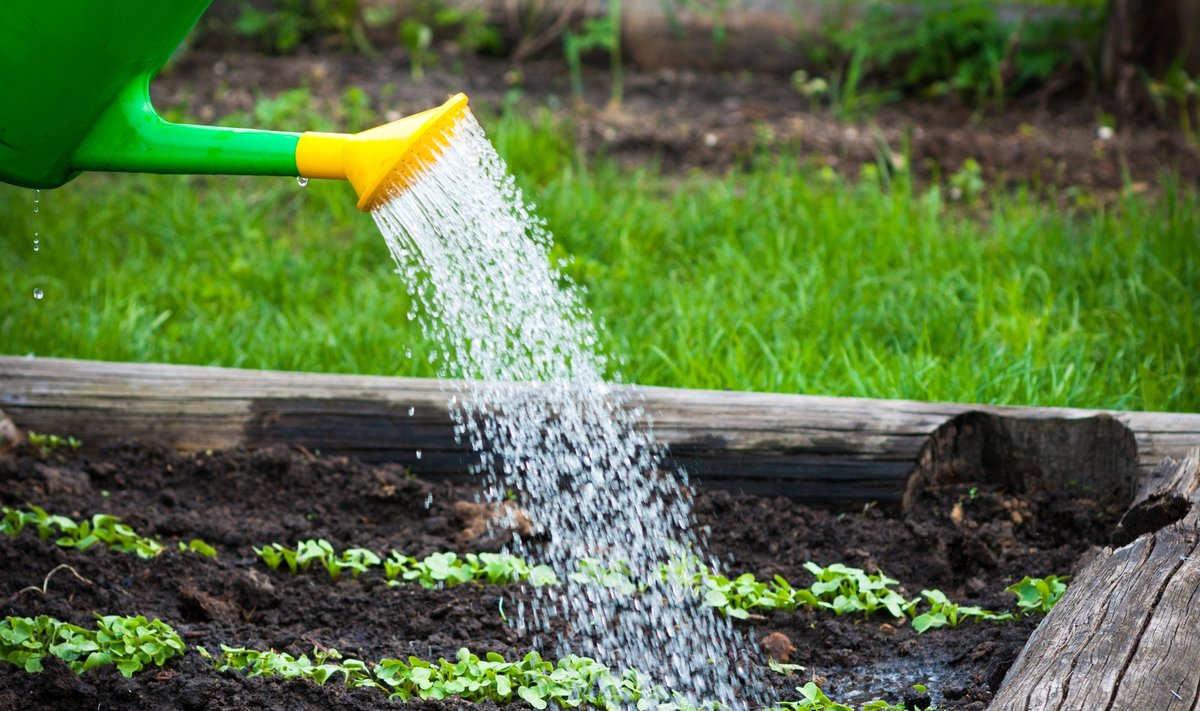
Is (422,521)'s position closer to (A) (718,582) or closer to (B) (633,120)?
(A) (718,582)

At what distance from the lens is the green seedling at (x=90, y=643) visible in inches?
84.6

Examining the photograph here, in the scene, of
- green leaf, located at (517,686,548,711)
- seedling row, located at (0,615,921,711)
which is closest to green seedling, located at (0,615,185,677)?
seedling row, located at (0,615,921,711)

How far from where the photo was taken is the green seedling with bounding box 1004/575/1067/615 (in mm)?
2400

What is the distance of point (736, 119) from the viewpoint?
217 inches

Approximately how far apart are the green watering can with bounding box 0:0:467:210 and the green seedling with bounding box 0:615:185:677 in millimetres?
768

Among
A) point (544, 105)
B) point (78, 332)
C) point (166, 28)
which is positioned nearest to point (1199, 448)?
point (166, 28)

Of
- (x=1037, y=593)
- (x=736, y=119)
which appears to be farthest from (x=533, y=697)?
(x=736, y=119)

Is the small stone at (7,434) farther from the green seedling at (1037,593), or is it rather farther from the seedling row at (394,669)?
the green seedling at (1037,593)

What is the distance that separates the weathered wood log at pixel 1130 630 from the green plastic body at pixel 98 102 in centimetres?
130

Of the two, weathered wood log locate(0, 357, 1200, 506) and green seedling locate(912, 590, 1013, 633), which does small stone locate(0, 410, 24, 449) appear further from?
green seedling locate(912, 590, 1013, 633)

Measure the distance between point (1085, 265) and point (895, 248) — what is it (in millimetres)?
585

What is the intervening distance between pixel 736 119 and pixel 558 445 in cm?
293

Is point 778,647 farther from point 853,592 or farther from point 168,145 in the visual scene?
point 168,145

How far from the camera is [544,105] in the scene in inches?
223
